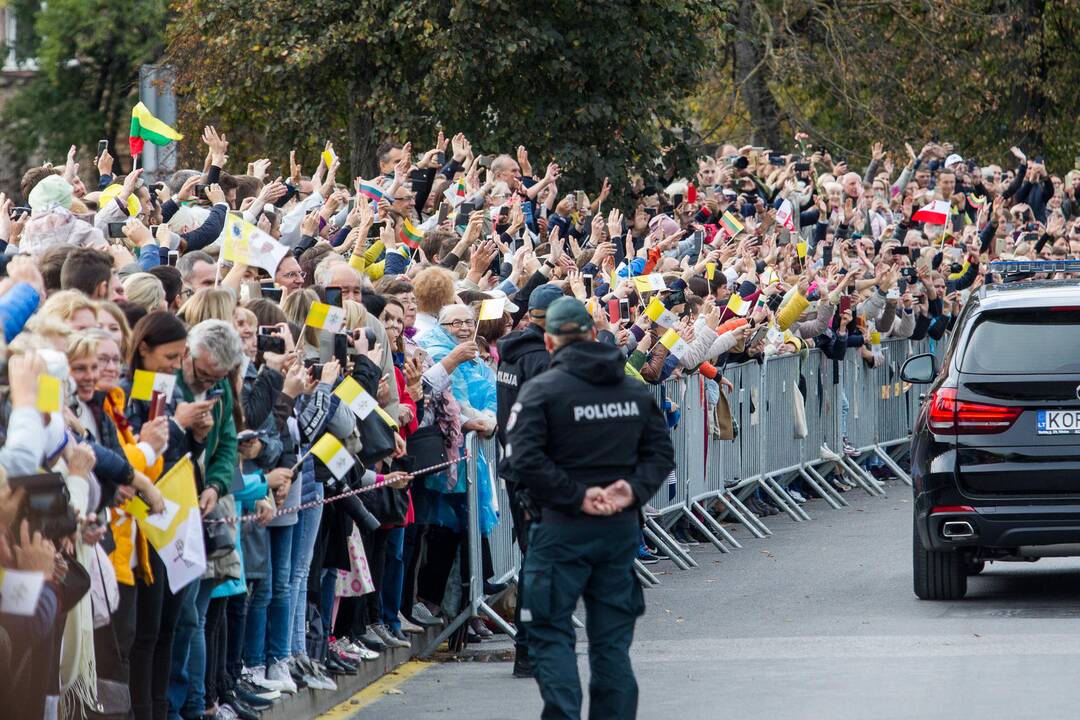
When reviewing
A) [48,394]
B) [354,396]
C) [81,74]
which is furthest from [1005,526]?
[81,74]

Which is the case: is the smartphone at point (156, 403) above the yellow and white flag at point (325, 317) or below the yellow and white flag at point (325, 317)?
below

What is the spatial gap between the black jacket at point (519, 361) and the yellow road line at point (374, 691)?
4.40ft

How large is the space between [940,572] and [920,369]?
1.22 meters

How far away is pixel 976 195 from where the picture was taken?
29.0m

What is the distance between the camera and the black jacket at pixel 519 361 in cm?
1091

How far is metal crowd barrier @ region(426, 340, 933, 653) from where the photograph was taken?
13.0m

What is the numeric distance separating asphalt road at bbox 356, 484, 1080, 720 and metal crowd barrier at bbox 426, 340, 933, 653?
0.50 meters

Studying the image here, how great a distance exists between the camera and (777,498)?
19125 millimetres

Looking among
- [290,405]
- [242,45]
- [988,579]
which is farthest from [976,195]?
[290,405]

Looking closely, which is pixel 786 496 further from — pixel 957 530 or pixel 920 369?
pixel 957 530

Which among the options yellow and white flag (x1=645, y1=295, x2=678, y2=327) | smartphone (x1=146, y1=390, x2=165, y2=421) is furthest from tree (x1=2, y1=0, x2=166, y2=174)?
smartphone (x1=146, y1=390, x2=165, y2=421)

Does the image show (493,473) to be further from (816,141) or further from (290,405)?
(816,141)

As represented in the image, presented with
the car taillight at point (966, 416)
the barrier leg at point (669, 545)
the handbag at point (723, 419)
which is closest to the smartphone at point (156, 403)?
the car taillight at point (966, 416)

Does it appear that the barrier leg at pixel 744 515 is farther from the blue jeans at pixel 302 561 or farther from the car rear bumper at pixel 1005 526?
the blue jeans at pixel 302 561
